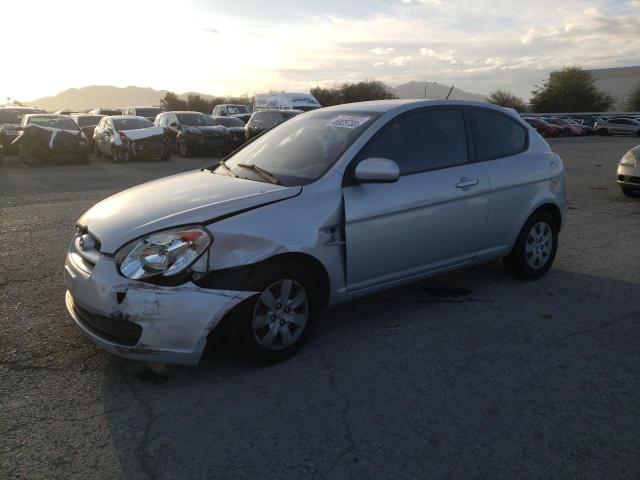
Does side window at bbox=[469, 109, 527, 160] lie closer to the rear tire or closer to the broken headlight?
the broken headlight

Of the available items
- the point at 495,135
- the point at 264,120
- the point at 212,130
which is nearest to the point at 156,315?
the point at 495,135

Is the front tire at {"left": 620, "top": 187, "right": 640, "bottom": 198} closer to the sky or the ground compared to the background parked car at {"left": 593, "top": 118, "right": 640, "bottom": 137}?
closer to the sky

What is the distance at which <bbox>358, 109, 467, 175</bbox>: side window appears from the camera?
164 inches

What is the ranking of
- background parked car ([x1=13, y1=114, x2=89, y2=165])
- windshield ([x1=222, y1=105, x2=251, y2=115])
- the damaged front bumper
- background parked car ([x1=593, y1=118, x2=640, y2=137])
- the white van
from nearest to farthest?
the damaged front bumper → background parked car ([x1=13, y1=114, x2=89, y2=165]) → the white van → windshield ([x1=222, y1=105, x2=251, y2=115]) → background parked car ([x1=593, y1=118, x2=640, y2=137])

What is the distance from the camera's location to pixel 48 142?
1708cm

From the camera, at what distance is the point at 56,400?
3.17 meters

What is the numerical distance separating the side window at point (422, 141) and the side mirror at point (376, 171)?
0.70ft

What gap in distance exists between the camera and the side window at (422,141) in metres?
4.18

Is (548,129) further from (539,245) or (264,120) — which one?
(539,245)

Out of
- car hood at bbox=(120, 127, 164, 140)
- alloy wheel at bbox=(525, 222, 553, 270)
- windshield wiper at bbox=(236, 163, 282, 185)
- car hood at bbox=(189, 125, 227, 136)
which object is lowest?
car hood at bbox=(189, 125, 227, 136)

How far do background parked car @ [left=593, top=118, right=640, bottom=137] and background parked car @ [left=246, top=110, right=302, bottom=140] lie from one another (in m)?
31.5

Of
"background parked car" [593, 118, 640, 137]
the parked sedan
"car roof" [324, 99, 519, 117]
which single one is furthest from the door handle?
"background parked car" [593, 118, 640, 137]

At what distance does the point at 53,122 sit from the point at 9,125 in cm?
353

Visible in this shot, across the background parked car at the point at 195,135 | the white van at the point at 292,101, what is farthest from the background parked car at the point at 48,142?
the white van at the point at 292,101
